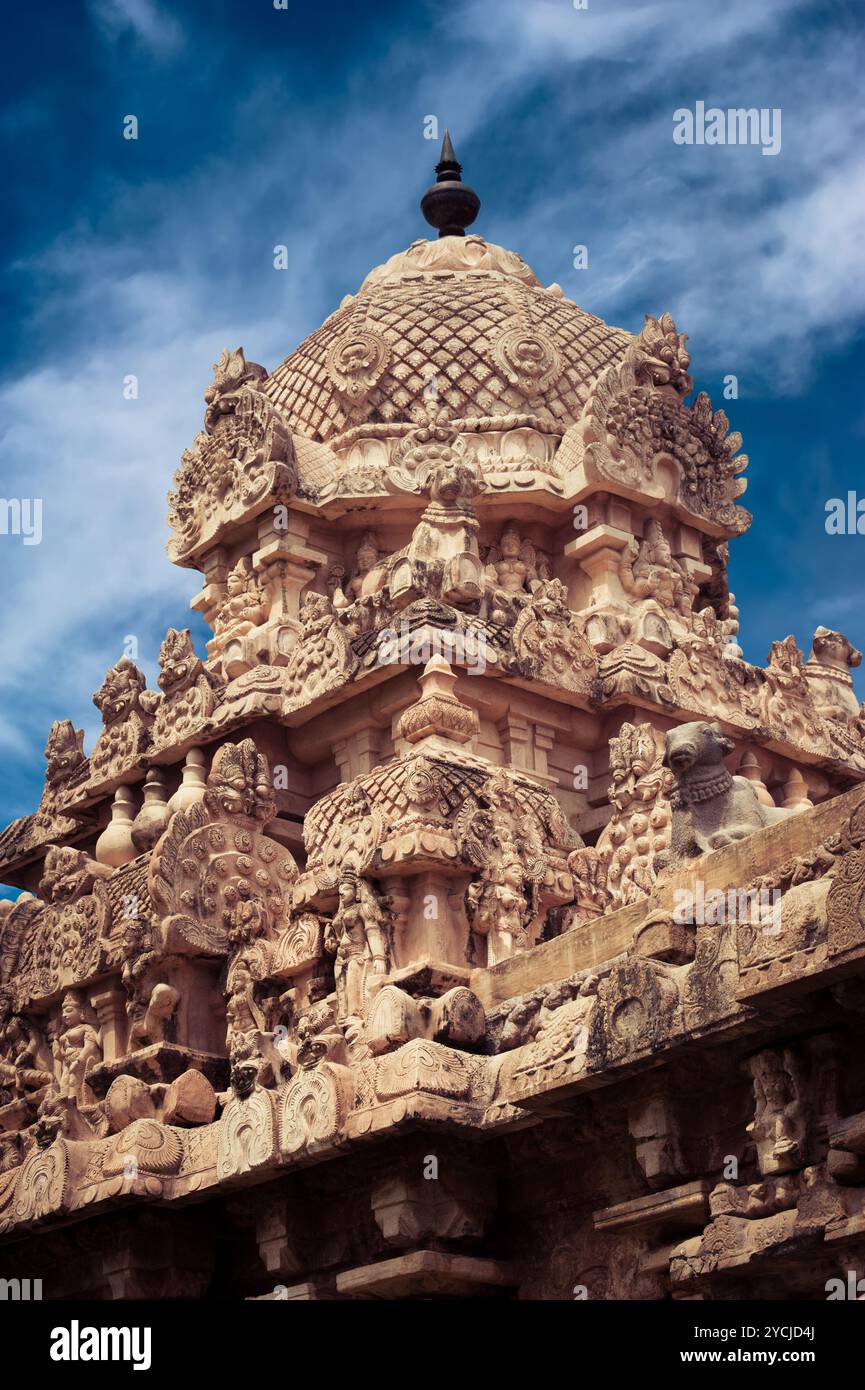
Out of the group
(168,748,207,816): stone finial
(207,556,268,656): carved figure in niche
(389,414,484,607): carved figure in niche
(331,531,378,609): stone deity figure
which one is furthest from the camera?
(207,556,268,656): carved figure in niche

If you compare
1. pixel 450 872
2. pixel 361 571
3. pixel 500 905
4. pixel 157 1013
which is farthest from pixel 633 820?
pixel 361 571

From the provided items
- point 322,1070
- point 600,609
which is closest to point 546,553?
point 600,609

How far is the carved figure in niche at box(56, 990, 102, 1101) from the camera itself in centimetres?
1873

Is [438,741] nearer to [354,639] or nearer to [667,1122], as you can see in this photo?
[354,639]

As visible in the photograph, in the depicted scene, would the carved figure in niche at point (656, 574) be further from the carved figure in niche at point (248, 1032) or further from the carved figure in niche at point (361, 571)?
the carved figure in niche at point (248, 1032)

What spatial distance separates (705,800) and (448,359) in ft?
25.8

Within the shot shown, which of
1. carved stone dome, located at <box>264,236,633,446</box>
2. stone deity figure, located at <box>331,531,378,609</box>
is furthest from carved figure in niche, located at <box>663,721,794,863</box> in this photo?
carved stone dome, located at <box>264,236,633,446</box>

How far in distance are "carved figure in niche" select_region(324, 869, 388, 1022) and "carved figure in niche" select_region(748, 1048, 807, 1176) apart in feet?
12.3

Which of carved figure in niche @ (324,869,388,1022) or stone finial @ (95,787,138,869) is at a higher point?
stone finial @ (95,787,138,869)

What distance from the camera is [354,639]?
18.7 m

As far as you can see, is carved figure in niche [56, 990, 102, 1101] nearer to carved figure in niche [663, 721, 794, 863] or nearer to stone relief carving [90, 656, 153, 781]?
stone relief carving [90, 656, 153, 781]

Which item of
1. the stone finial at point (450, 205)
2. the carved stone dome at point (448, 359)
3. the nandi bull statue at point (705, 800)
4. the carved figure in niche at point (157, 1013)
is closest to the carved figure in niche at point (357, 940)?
the carved figure in niche at point (157, 1013)

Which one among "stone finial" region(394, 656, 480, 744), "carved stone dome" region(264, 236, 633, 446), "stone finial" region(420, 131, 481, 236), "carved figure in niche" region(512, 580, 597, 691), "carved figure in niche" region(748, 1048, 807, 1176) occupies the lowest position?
"carved figure in niche" region(748, 1048, 807, 1176)

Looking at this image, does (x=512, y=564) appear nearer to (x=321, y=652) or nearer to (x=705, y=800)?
(x=321, y=652)
